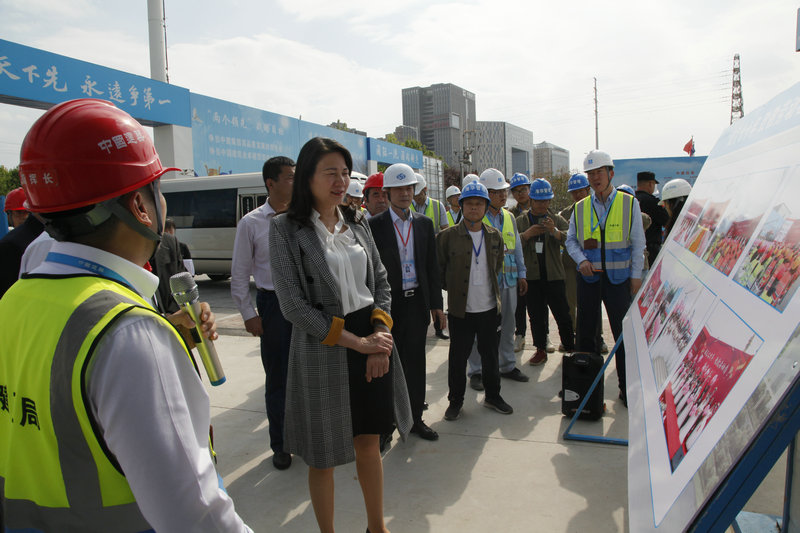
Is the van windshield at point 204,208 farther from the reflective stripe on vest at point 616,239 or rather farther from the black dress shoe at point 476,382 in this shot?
the reflective stripe on vest at point 616,239

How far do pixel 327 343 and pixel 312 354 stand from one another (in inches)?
3.9

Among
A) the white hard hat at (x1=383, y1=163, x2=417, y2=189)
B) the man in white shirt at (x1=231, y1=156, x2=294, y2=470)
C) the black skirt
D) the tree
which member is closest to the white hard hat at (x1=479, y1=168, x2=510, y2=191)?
the white hard hat at (x1=383, y1=163, x2=417, y2=189)

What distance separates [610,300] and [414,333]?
1637mm

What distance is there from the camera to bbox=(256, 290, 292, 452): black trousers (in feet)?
10.7

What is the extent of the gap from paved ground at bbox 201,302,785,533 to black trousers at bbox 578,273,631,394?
447 millimetres

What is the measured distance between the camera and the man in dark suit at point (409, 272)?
3.51 m

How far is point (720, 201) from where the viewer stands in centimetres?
209

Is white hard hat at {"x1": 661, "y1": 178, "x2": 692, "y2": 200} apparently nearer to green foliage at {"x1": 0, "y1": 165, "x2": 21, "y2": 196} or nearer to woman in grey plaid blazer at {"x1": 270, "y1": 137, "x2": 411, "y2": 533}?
woman in grey plaid blazer at {"x1": 270, "y1": 137, "x2": 411, "y2": 533}

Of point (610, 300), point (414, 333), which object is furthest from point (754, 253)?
point (610, 300)

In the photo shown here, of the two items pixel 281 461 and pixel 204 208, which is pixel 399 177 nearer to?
pixel 281 461

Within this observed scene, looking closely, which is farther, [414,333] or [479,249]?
[479,249]

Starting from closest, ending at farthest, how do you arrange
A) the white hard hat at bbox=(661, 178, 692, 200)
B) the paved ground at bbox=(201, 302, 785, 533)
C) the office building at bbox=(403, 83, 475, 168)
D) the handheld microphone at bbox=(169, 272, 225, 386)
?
the handheld microphone at bbox=(169, 272, 225, 386)
the paved ground at bbox=(201, 302, 785, 533)
the white hard hat at bbox=(661, 178, 692, 200)
the office building at bbox=(403, 83, 475, 168)

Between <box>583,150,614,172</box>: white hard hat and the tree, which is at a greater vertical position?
the tree

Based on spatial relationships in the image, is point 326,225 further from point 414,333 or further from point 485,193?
point 485,193
